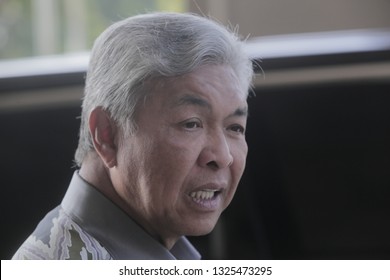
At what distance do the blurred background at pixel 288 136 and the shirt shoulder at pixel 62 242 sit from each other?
3.2 inches

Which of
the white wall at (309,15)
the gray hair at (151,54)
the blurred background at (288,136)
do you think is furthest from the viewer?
the white wall at (309,15)

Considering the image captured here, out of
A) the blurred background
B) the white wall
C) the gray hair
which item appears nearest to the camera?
the gray hair

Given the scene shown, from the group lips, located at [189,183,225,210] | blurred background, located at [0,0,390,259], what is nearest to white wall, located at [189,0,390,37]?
blurred background, located at [0,0,390,259]

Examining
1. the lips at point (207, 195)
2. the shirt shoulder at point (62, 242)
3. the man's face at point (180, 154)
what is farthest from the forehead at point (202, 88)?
the shirt shoulder at point (62, 242)

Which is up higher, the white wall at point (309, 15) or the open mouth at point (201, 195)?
the white wall at point (309, 15)

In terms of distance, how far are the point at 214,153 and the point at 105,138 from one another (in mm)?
179

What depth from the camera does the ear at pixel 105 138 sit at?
1264 mm

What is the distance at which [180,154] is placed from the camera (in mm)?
1294

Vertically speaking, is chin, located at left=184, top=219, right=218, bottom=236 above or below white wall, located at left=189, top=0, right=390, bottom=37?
below

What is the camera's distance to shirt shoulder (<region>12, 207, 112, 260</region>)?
1262 mm

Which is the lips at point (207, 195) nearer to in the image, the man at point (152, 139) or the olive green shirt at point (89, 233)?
the man at point (152, 139)

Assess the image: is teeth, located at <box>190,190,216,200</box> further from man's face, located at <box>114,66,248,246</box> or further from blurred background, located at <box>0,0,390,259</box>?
blurred background, located at <box>0,0,390,259</box>
